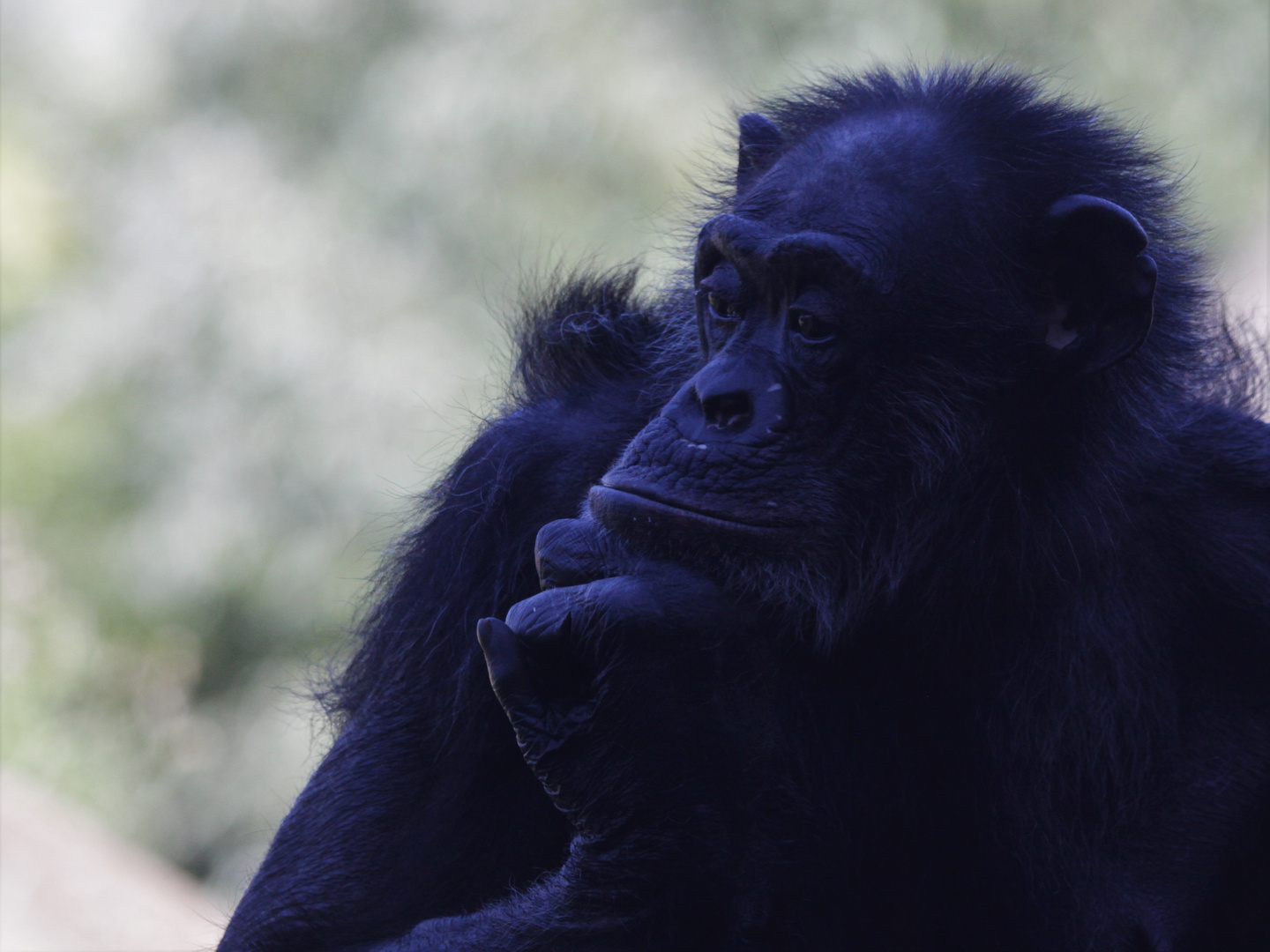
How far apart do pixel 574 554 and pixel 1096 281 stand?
1.02m

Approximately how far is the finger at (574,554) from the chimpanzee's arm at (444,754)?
0.23 m

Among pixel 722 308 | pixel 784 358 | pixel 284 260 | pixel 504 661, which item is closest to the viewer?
pixel 504 661

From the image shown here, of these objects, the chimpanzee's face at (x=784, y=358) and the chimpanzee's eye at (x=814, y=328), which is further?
the chimpanzee's eye at (x=814, y=328)

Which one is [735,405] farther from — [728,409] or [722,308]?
[722,308]

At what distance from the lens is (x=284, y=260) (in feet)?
26.8

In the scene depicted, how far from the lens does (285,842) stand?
266 cm

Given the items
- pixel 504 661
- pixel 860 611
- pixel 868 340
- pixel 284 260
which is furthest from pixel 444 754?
pixel 284 260

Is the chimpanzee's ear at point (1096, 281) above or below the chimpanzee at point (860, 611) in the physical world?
above

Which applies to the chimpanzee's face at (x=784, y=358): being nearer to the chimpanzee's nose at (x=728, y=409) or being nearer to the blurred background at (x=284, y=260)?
the chimpanzee's nose at (x=728, y=409)

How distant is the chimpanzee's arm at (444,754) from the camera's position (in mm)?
2582

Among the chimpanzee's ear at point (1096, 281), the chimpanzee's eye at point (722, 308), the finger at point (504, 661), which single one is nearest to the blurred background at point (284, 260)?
the chimpanzee's eye at point (722, 308)

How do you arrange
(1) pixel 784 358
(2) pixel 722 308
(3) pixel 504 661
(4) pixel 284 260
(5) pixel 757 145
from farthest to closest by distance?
(4) pixel 284 260 < (5) pixel 757 145 < (2) pixel 722 308 < (1) pixel 784 358 < (3) pixel 504 661

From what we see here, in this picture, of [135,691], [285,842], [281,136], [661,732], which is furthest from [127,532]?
[661,732]

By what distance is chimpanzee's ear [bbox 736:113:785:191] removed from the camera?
280cm
